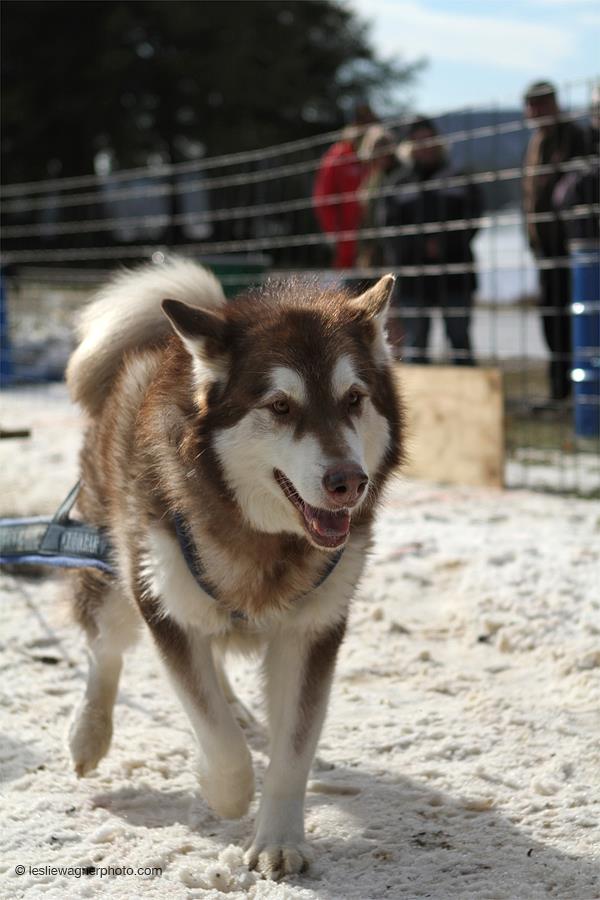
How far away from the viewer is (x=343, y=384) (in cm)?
306

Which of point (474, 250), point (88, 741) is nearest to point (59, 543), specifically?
point (88, 741)

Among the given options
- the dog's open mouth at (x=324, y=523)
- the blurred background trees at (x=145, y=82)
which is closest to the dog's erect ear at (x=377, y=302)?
the dog's open mouth at (x=324, y=523)

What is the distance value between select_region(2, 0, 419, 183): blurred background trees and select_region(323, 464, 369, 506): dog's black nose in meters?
28.6

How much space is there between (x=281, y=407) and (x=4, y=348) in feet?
33.3

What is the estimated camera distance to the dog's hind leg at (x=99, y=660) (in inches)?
144

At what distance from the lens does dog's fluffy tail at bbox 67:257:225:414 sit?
12.5 ft

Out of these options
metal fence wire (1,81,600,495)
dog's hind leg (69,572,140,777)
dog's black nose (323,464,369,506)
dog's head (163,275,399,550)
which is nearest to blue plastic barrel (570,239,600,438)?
metal fence wire (1,81,600,495)

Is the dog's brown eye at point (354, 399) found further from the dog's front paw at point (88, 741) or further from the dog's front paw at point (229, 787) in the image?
the dog's front paw at point (88, 741)

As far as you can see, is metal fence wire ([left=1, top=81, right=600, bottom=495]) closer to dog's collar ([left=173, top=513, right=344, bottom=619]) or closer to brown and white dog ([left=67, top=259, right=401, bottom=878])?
brown and white dog ([left=67, top=259, right=401, bottom=878])

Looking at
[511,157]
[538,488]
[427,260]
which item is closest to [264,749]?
[538,488]

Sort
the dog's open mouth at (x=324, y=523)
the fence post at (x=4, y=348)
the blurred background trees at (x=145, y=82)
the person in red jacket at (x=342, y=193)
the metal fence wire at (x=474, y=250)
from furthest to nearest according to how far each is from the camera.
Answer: the blurred background trees at (x=145, y=82), the fence post at (x=4, y=348), the person in red jacket at (x=342, y=193), the metal fence wire at (x=474, y=250), the dog's open mouth at (x=324, y=523)

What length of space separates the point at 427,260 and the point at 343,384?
19.6 feet

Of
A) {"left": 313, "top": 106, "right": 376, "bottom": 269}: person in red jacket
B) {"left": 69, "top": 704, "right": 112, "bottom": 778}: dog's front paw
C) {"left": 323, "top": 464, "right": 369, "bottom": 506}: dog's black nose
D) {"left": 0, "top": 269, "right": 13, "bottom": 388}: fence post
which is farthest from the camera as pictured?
{"left": 0, "top": 269, "right": 13, "bottom": 388}: fence post

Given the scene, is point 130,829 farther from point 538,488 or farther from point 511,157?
point 511,157
